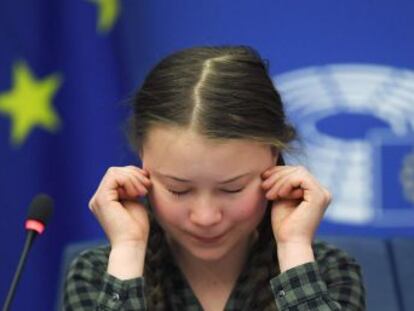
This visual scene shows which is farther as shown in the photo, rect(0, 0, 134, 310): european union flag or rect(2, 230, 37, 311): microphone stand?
rect(0, 0, 134, 310): european union flag

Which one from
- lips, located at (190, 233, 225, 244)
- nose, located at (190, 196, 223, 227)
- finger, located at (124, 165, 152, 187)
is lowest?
lips, located at (190, 233, 225, 244)

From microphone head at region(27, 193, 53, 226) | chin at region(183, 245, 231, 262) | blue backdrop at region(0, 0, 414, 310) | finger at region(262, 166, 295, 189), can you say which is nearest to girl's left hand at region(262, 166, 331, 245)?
finger at region(262, 166, 295, 189)

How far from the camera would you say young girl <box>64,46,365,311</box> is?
3.70ft

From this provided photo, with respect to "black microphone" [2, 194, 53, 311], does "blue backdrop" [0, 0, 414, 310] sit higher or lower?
higher

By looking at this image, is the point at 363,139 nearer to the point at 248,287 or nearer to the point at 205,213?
the point at 248,287

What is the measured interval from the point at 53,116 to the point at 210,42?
53cm

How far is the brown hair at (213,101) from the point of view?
3.76ft

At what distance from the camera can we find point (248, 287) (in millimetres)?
1309

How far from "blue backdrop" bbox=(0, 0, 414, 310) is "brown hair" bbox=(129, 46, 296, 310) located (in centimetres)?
89

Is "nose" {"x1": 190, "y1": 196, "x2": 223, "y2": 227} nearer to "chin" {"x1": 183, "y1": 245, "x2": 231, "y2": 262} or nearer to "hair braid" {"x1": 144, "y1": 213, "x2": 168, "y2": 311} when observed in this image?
"chin" {"x1": 183, "y1": 245, "x2": 231, "y2": 262}

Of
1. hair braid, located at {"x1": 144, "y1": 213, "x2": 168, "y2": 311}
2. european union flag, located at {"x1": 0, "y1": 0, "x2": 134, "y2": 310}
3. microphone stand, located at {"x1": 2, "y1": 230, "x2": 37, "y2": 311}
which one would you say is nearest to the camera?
microphone stand, located at {"x1": 2, "y1": 230, "x2": 37, "y2": 311}

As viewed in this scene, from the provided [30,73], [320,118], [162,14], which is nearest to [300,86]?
[320,118]

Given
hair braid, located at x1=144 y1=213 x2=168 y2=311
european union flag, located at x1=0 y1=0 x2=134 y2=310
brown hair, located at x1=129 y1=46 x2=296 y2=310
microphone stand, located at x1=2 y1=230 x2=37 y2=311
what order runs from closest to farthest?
microphone stand, located at x1=2 y1=230 x2=37 y2=311, brown hair, located at x1=129 y1=46 x2=296 y2=310, hair braid, located at x1=144 y1=213 x2=168 y2=311, european union flag, located at x1=0 y1=0 x2=134 y2=310

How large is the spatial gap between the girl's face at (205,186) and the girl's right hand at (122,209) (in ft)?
0.16
